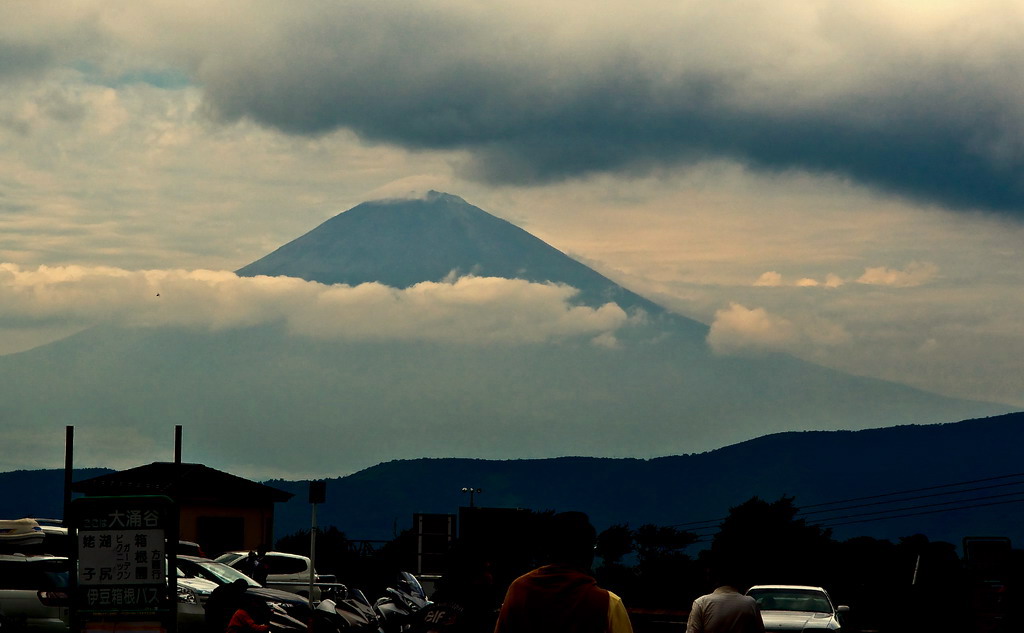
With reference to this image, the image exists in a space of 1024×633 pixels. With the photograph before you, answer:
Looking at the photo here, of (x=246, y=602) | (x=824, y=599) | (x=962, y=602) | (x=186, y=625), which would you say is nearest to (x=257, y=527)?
(x=186, y=625)

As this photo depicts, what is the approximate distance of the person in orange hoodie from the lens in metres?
6.68

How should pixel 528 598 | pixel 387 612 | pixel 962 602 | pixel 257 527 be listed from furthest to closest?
1. pixel 257 527
2. pixel 387 612
3. pixel 962 602
4. pixel 528 598

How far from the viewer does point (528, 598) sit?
6.77 meters

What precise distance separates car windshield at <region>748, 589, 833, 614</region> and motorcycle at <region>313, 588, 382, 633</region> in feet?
26.2

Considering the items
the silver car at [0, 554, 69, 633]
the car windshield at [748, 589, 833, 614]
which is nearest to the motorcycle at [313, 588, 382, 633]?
the silver car at [0, 554, 69, 633]

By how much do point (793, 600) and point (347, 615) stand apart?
30.1ft

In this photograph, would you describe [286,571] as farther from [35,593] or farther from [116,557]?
[116,557]

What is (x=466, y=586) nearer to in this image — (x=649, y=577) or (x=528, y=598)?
(x=528, y=598)

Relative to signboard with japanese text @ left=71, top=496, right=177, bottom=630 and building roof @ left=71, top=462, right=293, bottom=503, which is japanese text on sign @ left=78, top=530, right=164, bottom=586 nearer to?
signboard with japanese text @ left=71, top=496, right=177, bottom=630

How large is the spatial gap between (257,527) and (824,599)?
46.5 meters

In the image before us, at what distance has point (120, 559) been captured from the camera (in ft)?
43.7

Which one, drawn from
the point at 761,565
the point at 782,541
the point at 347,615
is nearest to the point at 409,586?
the point at 347,615

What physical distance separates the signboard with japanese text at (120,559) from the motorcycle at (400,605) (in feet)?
14.8

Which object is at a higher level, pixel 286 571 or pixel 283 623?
pixel 286 571
